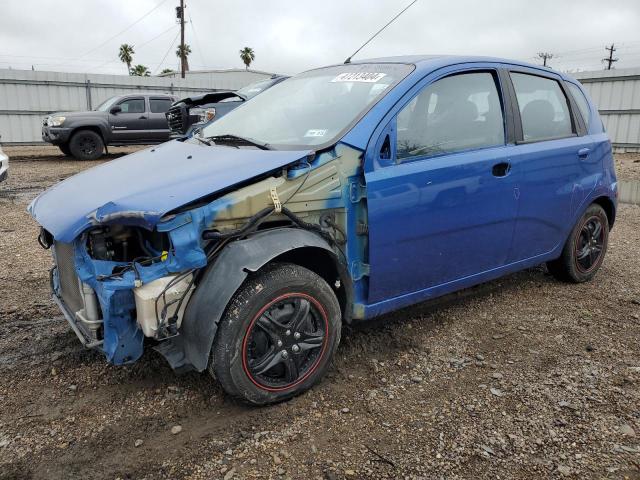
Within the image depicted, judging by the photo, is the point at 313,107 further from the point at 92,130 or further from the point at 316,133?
the point at 92,130

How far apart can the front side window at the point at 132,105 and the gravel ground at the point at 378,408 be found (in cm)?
1155

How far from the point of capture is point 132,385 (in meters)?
2.95

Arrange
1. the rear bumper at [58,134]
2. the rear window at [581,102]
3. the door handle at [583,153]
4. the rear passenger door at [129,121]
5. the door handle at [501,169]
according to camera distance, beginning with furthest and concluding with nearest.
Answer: the rear passenger door at [129,121]
the rear bumper at [58,134]
the rear window at [581,102]
the door handle at [583,153]
the door handle at [501,169]

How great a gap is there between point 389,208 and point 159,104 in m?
13.5

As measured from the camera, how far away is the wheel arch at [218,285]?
2.44 meters

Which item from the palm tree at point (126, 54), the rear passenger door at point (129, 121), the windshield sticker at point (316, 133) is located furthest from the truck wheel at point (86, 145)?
the palm tree at point (126, 54)

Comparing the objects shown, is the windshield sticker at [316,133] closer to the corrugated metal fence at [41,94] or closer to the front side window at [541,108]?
the front side window at [541,108]

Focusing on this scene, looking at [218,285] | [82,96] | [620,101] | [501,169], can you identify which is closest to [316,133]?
[218,285]

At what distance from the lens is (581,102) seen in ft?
14.2

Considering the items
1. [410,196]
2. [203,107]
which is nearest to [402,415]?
[410,196]

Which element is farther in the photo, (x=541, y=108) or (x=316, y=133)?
(x=541, y=108)

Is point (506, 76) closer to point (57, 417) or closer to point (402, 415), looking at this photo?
point (402, 415)

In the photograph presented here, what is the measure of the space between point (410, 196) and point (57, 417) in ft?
7.04

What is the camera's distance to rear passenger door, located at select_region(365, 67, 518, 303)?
9.67 feet
